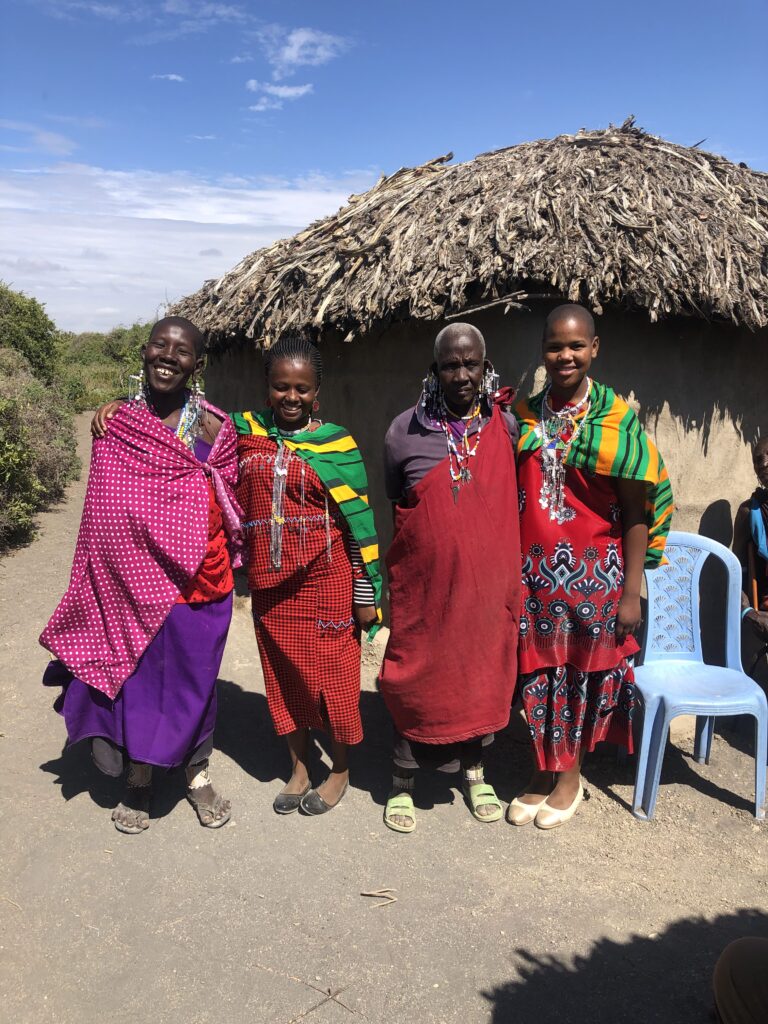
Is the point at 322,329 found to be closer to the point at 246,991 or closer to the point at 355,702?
the point at 355,702

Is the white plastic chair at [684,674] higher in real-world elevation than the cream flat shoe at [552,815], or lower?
higher

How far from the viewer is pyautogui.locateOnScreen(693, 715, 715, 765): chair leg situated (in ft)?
11.9

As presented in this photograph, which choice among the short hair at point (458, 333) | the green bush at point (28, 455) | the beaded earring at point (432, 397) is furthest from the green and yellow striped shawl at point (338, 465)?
the green bush at point (28, 455)

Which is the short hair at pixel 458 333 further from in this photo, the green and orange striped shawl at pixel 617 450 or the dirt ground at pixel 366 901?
the dirt ground at pixel 366 901

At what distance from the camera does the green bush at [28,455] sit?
7535mm

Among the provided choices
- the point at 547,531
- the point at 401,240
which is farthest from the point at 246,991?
the point at 401,240

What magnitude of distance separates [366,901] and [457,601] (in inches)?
43.4

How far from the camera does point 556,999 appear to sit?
7.41 feet

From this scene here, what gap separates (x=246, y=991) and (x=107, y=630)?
4.35ft

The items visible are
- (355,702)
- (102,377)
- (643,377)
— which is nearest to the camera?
(355,702)

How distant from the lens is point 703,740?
3.66 metres

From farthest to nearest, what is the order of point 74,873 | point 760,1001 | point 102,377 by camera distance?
1. point 102,377
2. point 74,873
3. point 760,1001

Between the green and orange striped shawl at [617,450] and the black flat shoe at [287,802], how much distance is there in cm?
173

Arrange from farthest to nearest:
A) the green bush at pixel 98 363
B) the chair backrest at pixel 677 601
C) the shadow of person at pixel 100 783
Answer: the green bush at pixel 98 363
the chair backrest at pixel 677 601
the shadow of person at pixel 100 783
